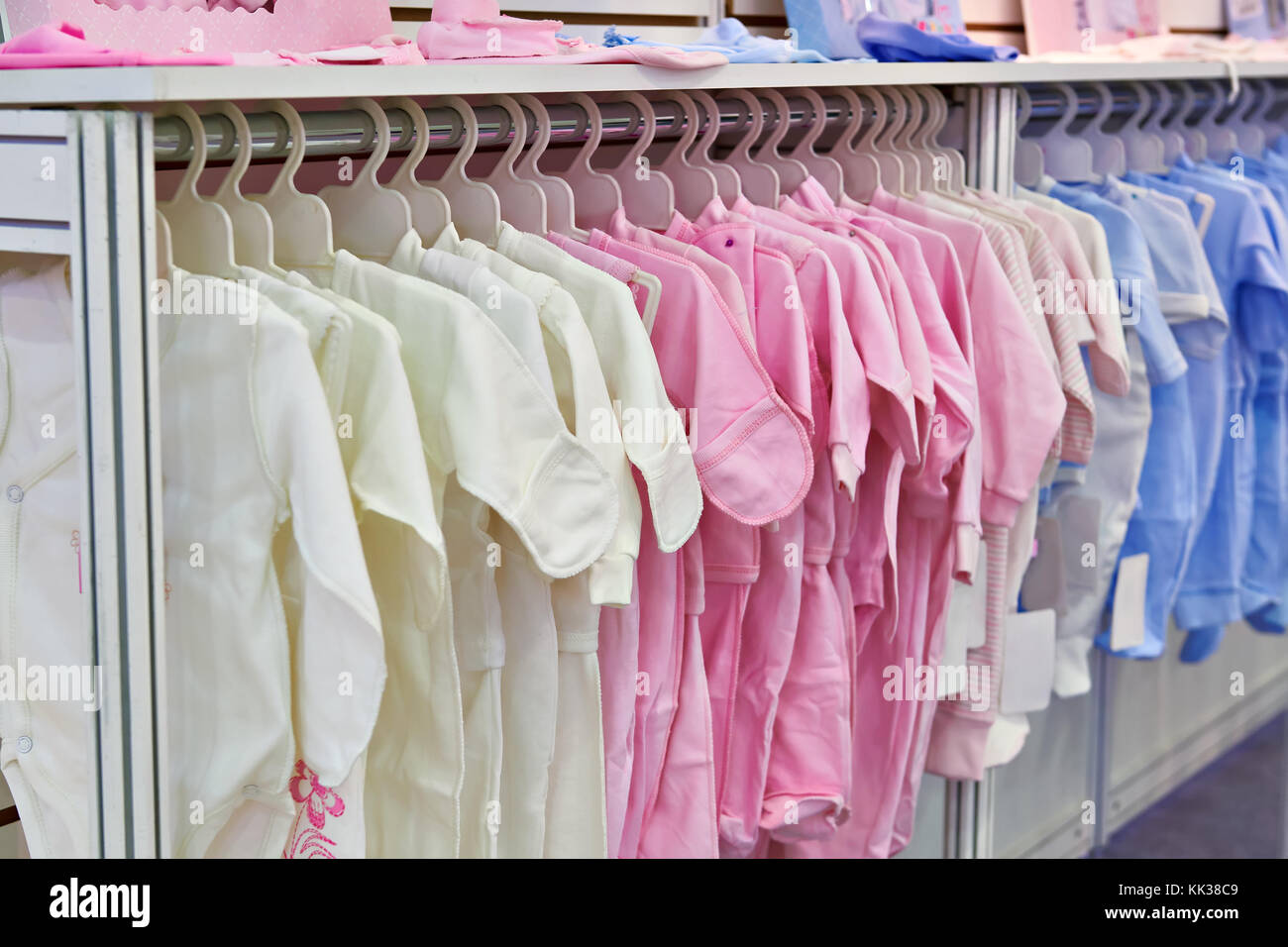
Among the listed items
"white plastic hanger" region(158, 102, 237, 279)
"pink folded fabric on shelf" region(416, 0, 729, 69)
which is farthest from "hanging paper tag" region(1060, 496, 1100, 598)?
"white plastic hanger" region(158, 102, 237, 279)

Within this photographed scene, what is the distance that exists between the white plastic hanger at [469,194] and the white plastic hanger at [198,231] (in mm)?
333

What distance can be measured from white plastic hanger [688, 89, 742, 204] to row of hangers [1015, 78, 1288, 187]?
75 centimetres

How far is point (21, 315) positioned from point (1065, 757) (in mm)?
2617

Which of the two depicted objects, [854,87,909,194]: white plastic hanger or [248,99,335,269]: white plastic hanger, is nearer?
[248,99,335,269]: white plastic hanger

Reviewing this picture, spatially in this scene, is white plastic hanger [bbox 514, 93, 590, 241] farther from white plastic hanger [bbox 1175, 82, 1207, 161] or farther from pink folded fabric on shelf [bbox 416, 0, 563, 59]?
white plastic hanger [bbox 1175, 82, 1207, 161]

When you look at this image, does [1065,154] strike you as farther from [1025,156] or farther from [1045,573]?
[1045,573]

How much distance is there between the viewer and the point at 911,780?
2324 millimetres

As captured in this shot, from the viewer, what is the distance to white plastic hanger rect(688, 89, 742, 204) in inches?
78.1

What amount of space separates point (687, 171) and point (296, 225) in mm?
639

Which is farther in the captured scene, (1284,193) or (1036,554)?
(1284,193)

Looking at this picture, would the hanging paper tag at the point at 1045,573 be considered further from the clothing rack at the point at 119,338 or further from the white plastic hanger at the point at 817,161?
the clothing rack at the point at 119,338

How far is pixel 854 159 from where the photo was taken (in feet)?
7.47
